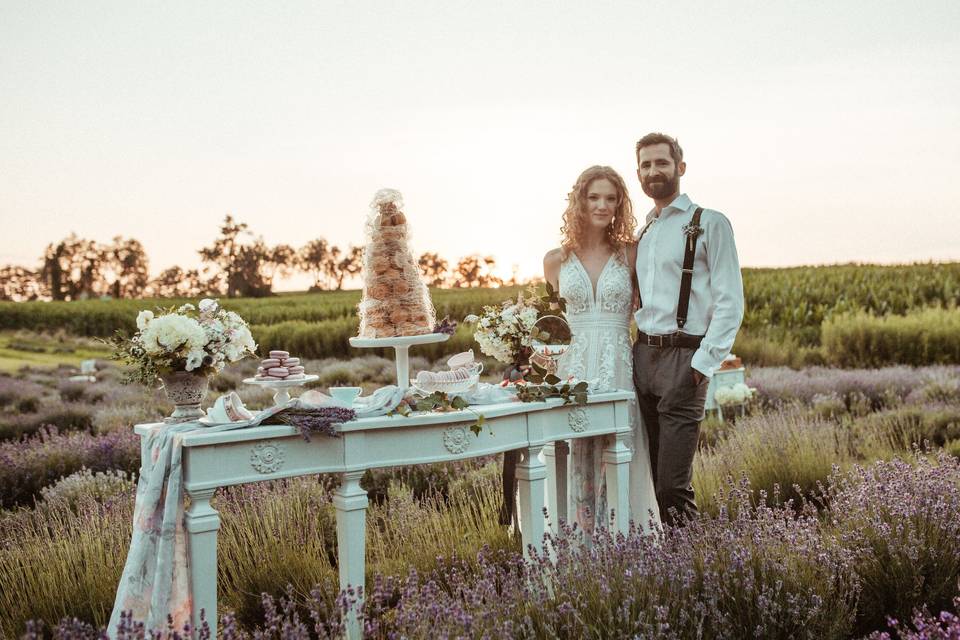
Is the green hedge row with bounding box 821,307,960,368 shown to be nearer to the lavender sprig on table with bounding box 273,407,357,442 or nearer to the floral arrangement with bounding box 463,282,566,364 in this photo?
the floral arrangement with bounding box 463,282,566,364

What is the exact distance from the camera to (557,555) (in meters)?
3.68

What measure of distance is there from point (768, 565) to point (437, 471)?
4490 millimetres

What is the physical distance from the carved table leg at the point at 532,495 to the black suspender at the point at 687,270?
114 centimetres

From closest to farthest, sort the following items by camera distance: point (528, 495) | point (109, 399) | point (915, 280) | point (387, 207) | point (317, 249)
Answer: point (387, 207) < point (528, 495) < point (109, 399) < point (915, 280) < point (317, 249)

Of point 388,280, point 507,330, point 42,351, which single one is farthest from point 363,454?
point 42,351

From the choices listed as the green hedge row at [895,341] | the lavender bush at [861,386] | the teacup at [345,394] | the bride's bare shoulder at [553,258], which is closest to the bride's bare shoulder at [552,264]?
the bride's bare shoulder at [553,258]

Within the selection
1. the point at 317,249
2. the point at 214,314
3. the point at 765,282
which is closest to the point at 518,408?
the point at 214,314

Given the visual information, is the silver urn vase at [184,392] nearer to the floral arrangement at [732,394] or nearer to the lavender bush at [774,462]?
the lavender bush at [774,462]

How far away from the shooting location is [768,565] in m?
3.73

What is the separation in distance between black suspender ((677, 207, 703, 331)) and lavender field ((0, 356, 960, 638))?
103 centimetres

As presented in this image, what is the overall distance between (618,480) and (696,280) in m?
1.27

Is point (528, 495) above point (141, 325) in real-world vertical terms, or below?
below

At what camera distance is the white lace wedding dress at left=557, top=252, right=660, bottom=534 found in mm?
4949

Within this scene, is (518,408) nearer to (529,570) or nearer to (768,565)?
(529,570)
